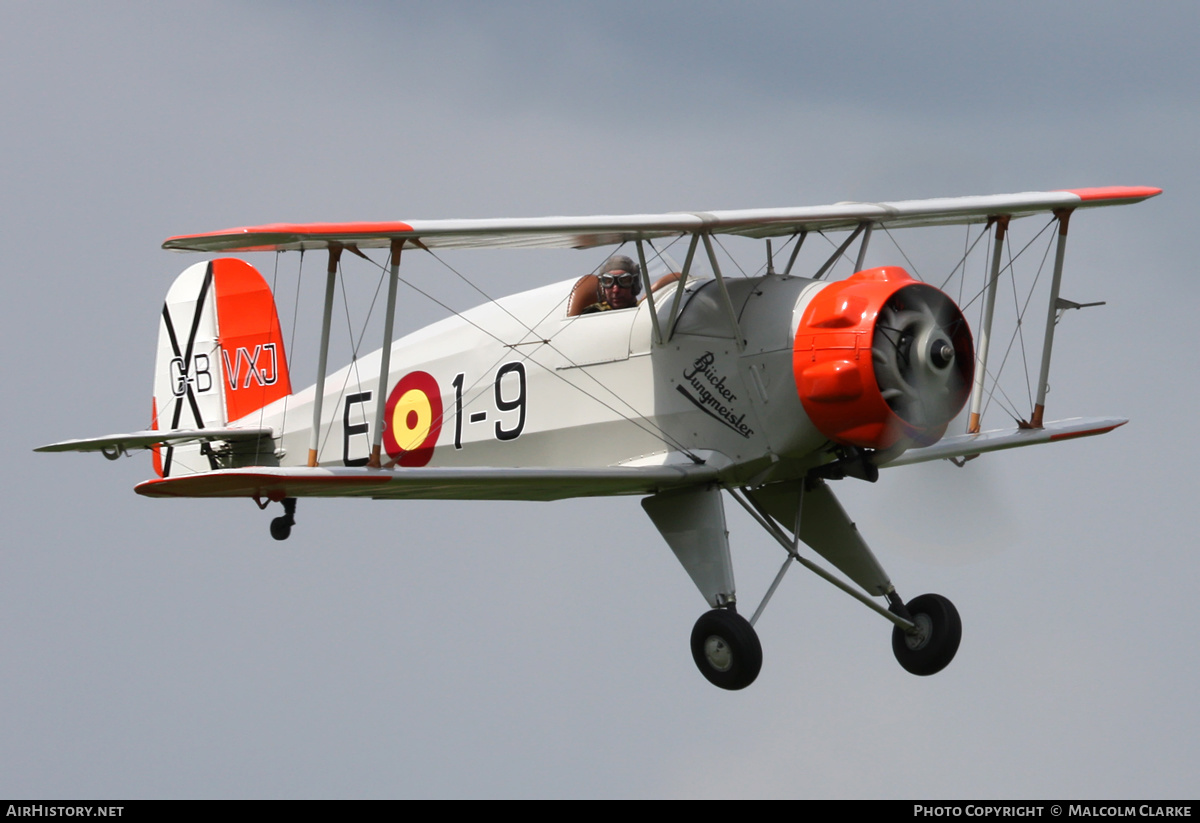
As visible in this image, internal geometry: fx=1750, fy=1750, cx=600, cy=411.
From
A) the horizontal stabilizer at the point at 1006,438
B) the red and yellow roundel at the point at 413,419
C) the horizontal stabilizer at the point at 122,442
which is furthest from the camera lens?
the horizontal stabilizer at the point at 122,442

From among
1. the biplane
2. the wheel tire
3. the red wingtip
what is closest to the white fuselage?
the biplane

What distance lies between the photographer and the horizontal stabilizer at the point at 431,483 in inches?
395

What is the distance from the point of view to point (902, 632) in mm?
12664

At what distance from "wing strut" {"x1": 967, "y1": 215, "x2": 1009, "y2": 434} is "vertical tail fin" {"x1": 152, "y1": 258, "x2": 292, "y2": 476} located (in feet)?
20.9

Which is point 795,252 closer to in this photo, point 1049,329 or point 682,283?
point 682,283

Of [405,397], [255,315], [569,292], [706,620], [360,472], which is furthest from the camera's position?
[255,315]

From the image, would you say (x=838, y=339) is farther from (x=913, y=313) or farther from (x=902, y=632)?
(x=902, y=632)

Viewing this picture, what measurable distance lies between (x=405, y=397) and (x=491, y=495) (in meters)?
2.27

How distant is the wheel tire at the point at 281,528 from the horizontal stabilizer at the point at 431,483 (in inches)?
109

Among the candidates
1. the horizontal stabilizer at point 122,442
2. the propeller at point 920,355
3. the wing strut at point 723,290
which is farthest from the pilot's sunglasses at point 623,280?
the horizontal stabilizer at point 122,442

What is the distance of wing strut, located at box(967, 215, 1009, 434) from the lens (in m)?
12.9

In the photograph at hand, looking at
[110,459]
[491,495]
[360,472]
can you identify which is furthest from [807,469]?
[110,459]

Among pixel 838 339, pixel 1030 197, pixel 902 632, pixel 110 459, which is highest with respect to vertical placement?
pixel 1030 197

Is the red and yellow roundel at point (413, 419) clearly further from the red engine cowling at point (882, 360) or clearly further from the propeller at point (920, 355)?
the propeller at point (920, 355)
